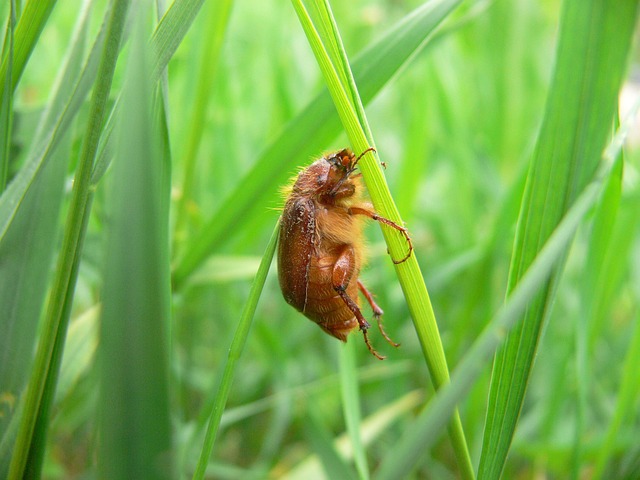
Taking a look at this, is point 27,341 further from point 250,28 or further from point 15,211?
point 250,28

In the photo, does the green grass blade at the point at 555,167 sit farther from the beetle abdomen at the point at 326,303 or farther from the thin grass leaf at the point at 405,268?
the beetle abdomen at the point at 326,303

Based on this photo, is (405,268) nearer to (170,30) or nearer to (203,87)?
(170,30)

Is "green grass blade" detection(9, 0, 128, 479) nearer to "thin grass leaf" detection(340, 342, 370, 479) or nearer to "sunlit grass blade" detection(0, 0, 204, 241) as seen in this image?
"sunlit grass blade" detection(0, 0, 204, 241)

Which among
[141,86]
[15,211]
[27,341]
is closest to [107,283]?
[141,86]

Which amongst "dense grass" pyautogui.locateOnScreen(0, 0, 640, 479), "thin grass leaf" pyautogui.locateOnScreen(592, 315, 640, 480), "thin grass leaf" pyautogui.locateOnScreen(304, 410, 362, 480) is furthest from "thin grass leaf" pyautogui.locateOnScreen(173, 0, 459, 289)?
"thin grass leaf" pyautogui.locateOnScreen(592, 315, 640, 480)

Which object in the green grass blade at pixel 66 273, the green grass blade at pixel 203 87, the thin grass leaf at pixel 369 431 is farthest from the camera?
the thin grass leaf at pixel 369 431

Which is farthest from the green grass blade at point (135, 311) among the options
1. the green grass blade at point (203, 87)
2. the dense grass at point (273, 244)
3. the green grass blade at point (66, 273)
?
the green grass blade at point (203, 87)

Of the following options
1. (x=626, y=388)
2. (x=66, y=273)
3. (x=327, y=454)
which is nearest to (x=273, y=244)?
(x=66, y=273)
